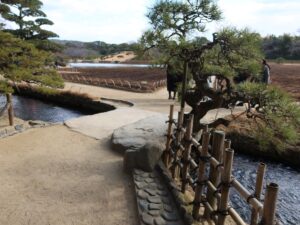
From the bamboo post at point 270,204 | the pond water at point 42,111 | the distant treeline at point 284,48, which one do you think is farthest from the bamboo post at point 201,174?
the distant treeline at point 284,48

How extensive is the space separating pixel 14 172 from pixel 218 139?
412cm

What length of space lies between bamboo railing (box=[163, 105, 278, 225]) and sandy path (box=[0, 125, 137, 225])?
3.38ft

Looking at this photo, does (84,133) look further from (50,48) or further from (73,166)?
(50,48)

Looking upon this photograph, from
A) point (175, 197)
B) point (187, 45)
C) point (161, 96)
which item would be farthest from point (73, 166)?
point (161, 96)

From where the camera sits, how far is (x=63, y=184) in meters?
5.82

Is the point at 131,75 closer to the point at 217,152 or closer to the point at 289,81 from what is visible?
the point at 289,81

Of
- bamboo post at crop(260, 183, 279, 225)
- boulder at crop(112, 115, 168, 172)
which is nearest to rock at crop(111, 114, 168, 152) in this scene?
boulder at crop(112, 115, 168, 172)

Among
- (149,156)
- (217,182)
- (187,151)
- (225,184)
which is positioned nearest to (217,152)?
(217,182)

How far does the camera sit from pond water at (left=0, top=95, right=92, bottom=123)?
15.8m

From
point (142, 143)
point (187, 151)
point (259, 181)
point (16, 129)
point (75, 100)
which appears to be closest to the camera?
point (259, 181)

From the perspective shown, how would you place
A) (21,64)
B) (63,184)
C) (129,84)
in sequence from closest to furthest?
(63,184) → (21,64) → (129,84)

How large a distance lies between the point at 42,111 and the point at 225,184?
1504 centimetres

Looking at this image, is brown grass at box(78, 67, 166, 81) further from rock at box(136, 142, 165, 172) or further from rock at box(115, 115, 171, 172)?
rock at box(136, 142, 165, 172)

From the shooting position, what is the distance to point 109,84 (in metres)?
23.1
